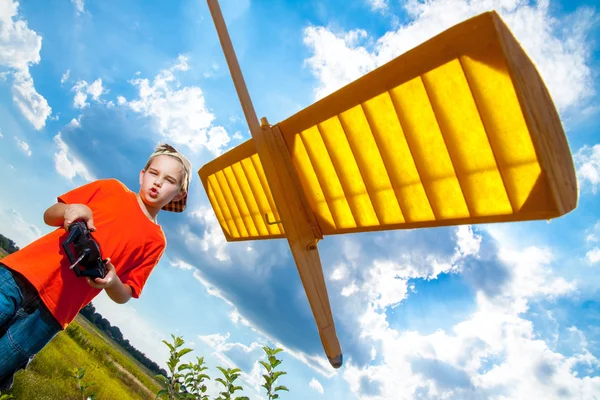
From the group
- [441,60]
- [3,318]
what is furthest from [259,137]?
[3,318]

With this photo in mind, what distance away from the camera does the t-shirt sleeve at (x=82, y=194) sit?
6.98 feet

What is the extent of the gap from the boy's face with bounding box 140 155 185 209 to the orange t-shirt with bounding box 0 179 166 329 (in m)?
0.10

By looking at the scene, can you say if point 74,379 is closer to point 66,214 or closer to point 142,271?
point 142,271

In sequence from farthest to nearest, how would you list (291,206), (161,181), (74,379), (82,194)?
1. (74,379)
2. (291,206)
3. (161,181)
4. (82,194)

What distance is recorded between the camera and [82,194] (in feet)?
7.18

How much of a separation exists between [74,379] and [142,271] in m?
3.58

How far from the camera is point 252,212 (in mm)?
5094

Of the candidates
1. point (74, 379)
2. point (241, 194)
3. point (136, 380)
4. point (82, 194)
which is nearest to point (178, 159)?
point (82, 194)

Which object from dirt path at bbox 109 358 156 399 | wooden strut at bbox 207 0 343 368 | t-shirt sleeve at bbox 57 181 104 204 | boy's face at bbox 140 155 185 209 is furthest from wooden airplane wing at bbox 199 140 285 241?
dirt path at bbox 109 358 156 399

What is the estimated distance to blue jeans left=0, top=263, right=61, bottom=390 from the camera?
5.97 ft

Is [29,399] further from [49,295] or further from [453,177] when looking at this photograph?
[453,177]

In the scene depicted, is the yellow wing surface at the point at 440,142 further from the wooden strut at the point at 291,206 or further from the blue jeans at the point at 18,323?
the blue jeans at the point at 18,323

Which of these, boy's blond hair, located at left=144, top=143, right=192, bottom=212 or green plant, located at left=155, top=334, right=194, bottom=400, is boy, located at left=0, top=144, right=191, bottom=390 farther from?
green plant, located at left=155, top=334, right=194, bottom=400

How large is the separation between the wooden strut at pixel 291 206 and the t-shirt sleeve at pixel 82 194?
4.99 feet
